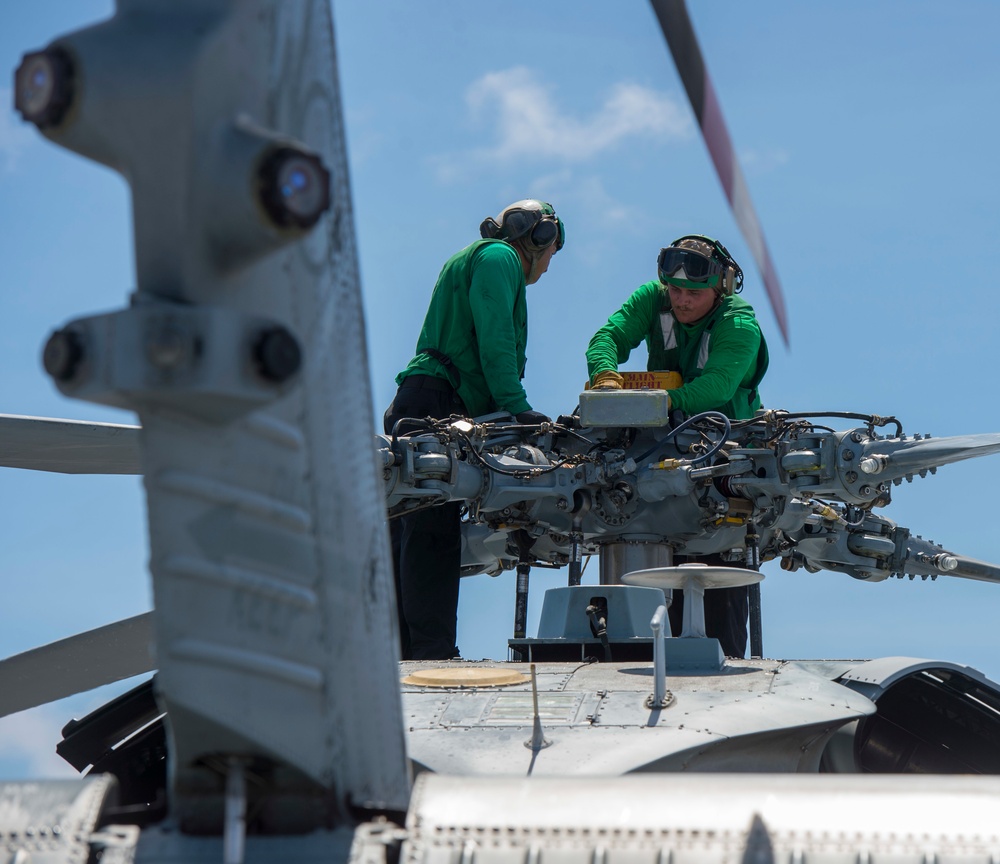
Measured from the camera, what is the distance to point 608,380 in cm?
1077

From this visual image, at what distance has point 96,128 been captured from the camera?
322cm

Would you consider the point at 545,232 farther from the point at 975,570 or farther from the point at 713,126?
the point at 713,126

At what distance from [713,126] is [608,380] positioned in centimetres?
701

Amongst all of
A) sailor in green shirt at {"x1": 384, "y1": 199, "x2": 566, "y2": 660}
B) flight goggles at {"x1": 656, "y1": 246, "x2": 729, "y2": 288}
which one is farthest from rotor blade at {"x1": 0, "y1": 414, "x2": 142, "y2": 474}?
flight goggles at {"x1": 656, "y1": 246, "x2": 729, "y2": 288}

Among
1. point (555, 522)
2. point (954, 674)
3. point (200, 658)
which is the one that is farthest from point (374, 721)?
point (555, 522)

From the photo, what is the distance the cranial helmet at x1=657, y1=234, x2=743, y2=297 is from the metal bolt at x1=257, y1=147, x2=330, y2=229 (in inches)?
324

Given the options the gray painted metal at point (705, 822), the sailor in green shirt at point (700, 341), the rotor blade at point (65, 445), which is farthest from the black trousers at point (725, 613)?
the gray painted metal at point (705, 822)

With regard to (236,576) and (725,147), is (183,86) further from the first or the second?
(725,147)

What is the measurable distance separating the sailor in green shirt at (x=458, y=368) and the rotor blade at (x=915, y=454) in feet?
8.44

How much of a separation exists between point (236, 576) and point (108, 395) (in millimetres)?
523

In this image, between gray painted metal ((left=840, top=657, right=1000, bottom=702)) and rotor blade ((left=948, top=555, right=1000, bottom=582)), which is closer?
gray painted metal ((left=840, top=657, right=1000, bottom=702))

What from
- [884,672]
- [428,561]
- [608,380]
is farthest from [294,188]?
[428,561]

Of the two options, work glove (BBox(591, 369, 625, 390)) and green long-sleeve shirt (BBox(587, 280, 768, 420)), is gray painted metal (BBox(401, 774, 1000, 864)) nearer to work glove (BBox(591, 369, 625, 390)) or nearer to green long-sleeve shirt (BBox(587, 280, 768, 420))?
work glove (BBox(591, 369, 625, 390))

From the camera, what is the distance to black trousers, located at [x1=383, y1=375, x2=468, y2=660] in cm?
1096
